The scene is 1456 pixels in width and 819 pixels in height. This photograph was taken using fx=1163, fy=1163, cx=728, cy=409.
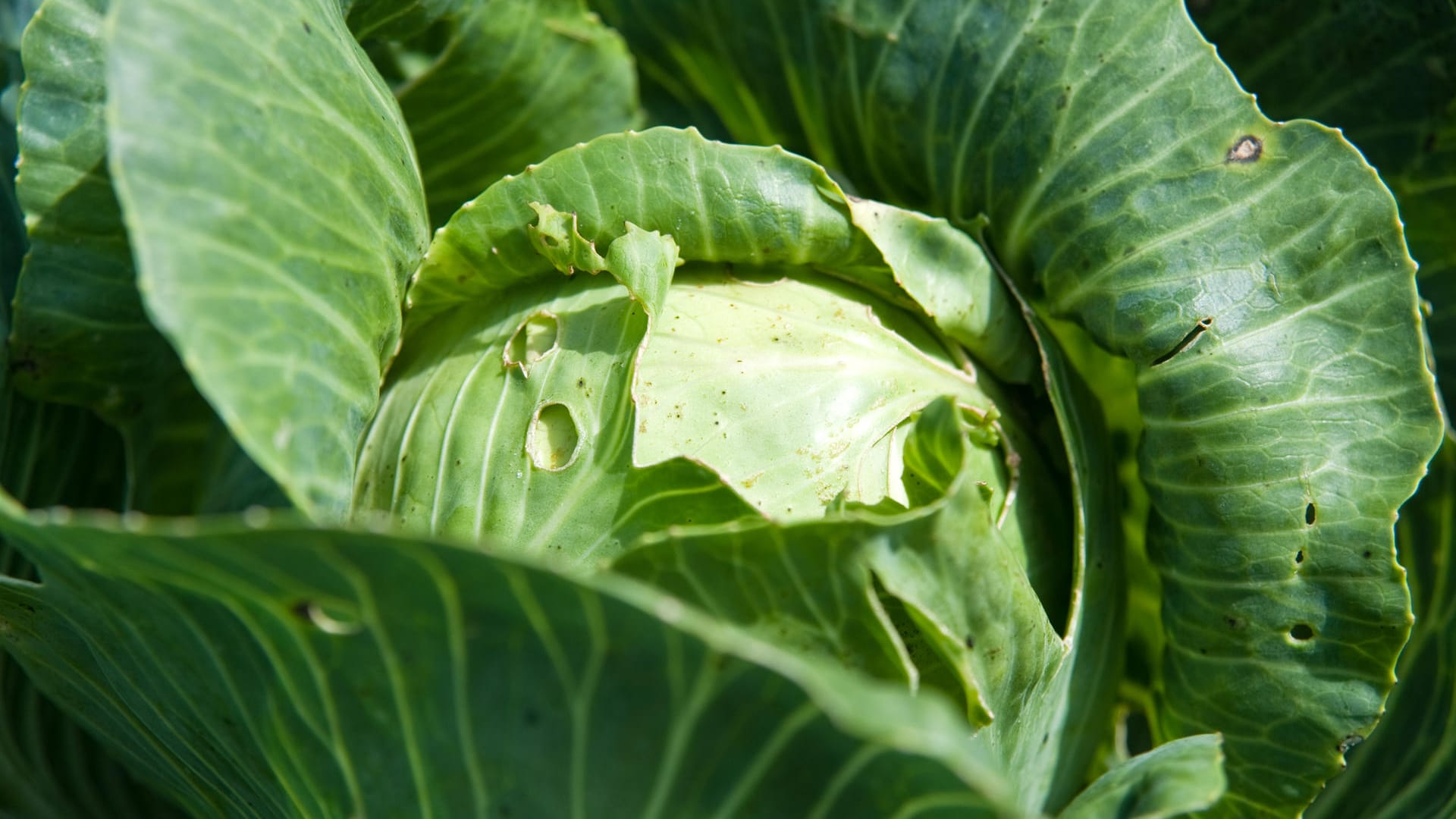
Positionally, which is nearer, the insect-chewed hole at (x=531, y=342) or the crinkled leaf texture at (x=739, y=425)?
the crinkled leaf texture at (x=739, y=425)

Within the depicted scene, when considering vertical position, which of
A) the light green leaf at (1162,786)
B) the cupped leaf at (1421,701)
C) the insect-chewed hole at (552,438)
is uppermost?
the insect-chewed hole at (552,438)

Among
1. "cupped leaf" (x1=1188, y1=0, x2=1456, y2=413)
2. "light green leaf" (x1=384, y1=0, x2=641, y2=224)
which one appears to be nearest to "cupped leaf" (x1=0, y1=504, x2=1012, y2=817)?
"light green leaf" (x1=384, y1=0, x2=641, y2=224)

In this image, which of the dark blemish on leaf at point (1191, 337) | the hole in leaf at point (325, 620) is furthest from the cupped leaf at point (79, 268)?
the dark blemish on leaf at point (1191, 337)

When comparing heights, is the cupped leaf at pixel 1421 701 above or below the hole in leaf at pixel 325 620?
below

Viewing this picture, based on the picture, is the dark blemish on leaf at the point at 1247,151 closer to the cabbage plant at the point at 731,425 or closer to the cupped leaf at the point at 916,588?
the cabbage plant at the point at 731,425

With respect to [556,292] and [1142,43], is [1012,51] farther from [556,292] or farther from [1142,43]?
[556,292]

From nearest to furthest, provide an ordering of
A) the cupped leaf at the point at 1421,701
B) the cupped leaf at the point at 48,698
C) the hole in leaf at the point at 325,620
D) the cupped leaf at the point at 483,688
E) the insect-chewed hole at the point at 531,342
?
the cupped leaf at the point at 483,688
the hole in leaf at the point at 325,620
the insect-chewed hole at the point at 531,342
the cupped leaf at the point at 48,698
the cupped leaf at the point at 1421,701
